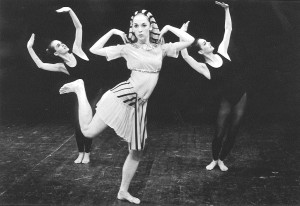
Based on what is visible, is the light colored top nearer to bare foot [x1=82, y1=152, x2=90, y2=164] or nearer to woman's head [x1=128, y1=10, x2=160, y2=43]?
woman's head [x1=128, y1=10, x2=160, y2=43]

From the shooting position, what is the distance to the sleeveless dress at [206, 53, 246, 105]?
489cm

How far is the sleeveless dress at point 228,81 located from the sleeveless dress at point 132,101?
1.27 metres

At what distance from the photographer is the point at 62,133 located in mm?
6930

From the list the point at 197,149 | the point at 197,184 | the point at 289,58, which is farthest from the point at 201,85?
the point at 197,184

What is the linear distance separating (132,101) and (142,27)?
1.93 ft

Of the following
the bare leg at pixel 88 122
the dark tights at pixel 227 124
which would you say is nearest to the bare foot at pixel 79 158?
the bare leg at pixel 88 122

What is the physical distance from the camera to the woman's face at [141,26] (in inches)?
144

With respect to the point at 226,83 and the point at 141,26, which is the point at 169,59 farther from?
the point at 141,26

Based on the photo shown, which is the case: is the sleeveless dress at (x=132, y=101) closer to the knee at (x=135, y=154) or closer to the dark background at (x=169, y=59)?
the knee at (x=135, y=154)

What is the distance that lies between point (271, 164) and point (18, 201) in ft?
8.96

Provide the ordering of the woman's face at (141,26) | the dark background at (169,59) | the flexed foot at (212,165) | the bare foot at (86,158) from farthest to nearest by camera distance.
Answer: the dark background at (169,59) < the bare foot at (86,158) < the flexed foot at (212,165) < the woman's face at (141,26)

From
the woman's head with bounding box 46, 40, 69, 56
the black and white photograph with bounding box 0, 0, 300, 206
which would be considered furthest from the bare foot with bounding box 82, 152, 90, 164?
the woman's head with bounding box 46, 40, 69, 56

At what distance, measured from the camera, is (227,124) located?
16.3ft

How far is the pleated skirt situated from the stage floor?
58 cm
